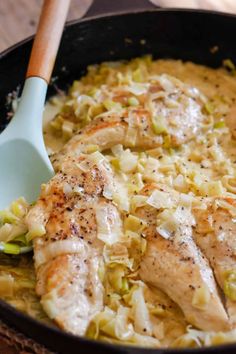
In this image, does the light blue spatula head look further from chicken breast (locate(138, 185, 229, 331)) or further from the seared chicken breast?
chicken breast (locate(138, 185, 229, 331))

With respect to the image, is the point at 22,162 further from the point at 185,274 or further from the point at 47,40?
the point at 185,274

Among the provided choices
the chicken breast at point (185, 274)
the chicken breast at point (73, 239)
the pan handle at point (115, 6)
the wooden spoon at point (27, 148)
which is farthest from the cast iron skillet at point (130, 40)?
the chicken breast at point (185, 274)

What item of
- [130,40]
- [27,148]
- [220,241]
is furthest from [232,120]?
[27,148]

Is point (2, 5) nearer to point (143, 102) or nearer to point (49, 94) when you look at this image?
point (49, 94)

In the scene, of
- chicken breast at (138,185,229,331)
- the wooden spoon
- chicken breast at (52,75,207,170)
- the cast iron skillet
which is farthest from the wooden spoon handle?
chicken breast at (138,185,229,331)

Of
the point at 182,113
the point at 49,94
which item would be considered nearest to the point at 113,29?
the point at 49,94

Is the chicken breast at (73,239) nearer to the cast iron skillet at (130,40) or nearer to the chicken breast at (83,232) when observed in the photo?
the chicken breast at (83,232)

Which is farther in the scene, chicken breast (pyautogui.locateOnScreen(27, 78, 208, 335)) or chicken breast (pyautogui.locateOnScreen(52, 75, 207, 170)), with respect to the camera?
chicken breast (pyautogui.locateOnScreen(52, 75, 207, 170))
